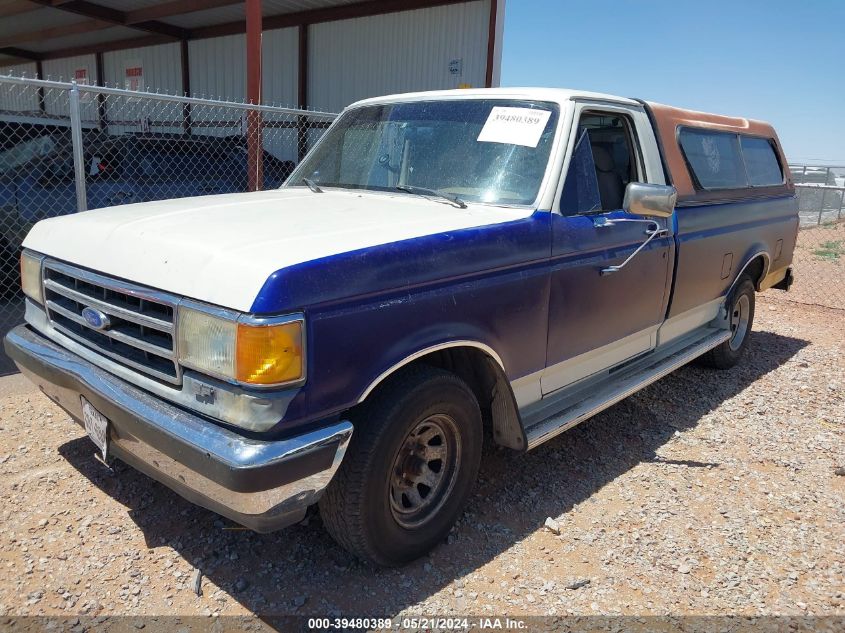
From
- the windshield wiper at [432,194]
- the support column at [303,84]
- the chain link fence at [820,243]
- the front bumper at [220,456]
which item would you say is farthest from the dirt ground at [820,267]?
the support column at [303,84]

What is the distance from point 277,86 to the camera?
1606 centimetres

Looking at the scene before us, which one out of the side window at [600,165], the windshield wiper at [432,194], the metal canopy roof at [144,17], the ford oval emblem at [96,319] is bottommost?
the ford oval emblem at [96,319]

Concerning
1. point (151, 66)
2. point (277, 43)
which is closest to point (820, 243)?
point (277, 43)

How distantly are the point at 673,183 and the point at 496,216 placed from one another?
5.71ft

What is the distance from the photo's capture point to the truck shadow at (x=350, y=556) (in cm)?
261

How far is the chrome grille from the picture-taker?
2.33 metres

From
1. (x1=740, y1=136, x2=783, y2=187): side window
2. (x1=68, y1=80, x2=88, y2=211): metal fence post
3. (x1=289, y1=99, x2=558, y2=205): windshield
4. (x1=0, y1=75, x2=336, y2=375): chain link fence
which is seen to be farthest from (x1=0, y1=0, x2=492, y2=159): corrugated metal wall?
(x1=289, y1=99, x2=558, y2=205): windshield

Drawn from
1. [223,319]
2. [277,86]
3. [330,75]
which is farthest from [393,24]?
[223,319]

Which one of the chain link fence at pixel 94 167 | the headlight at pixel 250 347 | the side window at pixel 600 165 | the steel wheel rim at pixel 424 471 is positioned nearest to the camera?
the headlight at pixel 250 347

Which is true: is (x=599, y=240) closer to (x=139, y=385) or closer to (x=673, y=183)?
(x=673, y=183)

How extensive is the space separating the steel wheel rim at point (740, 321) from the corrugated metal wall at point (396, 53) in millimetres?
7671

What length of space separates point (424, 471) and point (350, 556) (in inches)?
20.5

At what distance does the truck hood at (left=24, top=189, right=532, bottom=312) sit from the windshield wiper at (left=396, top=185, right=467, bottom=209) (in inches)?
1.5

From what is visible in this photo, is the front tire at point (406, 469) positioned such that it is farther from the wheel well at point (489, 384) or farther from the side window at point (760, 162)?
the side window at point (760, 162)
